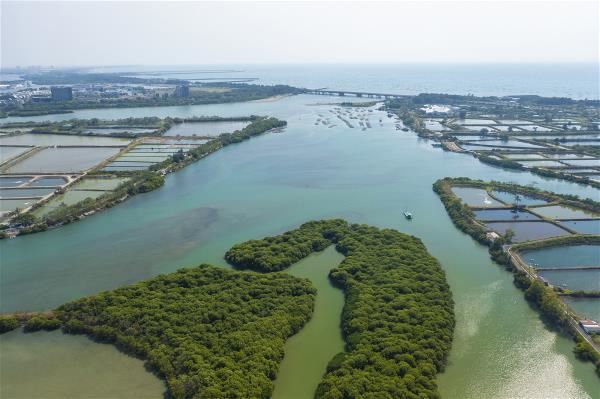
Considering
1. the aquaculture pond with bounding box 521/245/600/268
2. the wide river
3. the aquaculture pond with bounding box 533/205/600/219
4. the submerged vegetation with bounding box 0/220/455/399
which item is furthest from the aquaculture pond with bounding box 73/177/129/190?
the aquaculture pond with bounding box 533/205/600/219

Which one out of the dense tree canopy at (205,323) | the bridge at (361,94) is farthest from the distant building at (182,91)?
the dense tree canopy at (205,323)

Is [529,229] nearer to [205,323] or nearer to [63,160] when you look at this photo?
[205,323]

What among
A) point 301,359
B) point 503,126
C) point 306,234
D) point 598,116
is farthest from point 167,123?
point 598,116

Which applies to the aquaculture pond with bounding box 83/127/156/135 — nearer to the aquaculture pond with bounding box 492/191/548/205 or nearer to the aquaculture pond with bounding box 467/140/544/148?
the aquaculture pond with bounding box 467/140/544/148

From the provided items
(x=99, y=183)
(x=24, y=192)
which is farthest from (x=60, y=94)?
(x=24, y=192)

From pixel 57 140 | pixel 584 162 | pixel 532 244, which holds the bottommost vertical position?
pixel 532 244
